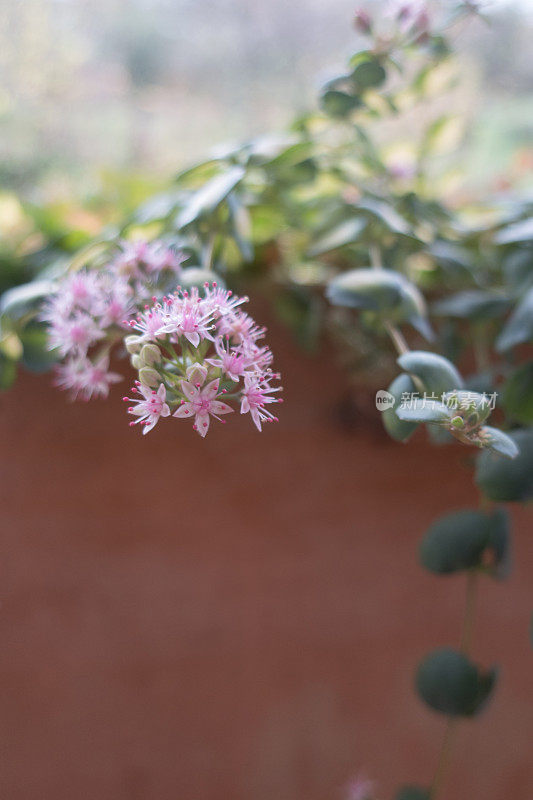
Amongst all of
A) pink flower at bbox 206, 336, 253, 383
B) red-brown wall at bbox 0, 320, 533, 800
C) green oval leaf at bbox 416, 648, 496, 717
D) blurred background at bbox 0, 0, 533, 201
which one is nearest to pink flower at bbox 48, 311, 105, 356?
pink flower at bbox 206, 336, 253, 383

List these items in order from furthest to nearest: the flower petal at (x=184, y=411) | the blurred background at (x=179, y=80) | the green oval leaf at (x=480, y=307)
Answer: the blurred background at (x=179, y=80) → the green oval leaf at (x=480, y=307) → the flower petal at (x=184, y=411)

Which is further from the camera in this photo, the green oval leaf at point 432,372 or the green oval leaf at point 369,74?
the green oval leaf at point 369,74

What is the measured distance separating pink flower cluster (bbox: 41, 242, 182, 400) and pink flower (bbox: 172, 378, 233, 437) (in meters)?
0.10

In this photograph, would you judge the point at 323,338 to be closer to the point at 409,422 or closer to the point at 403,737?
the point at 409,422

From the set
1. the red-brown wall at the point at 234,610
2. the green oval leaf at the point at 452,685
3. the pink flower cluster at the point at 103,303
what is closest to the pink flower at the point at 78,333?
the pink flower cluster at the point at 103,303

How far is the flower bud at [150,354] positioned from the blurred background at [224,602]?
31cm

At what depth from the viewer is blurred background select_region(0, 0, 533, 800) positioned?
64 cm

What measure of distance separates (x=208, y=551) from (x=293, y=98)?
0.65 metres

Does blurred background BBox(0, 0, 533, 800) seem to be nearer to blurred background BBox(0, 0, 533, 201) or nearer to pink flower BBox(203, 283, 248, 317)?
blurred background BBox(0, 0, 533, 201)

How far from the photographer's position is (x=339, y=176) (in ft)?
1.97

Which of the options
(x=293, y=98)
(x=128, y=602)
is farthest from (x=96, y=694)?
(x=293, y=98)

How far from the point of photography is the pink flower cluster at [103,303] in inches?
16.4

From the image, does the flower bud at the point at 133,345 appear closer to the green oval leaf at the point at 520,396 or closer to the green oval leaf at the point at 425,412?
the green oval leaf at the point at 425,412

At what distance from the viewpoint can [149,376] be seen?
0.33 meters
